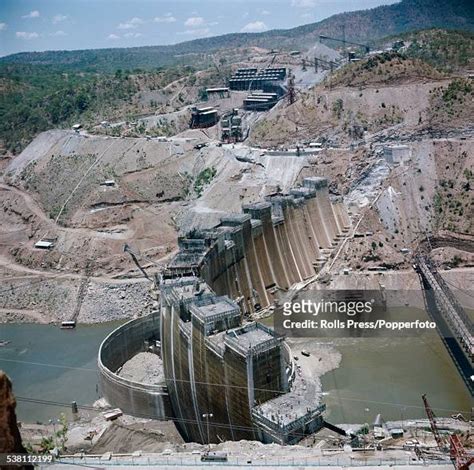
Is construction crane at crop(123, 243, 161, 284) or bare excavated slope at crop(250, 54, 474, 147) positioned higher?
bare excavated slope at crop(250, 54, 474, 147)

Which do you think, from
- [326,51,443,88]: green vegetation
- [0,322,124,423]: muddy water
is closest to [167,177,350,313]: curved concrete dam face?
[0,322,124,423]: muddy water

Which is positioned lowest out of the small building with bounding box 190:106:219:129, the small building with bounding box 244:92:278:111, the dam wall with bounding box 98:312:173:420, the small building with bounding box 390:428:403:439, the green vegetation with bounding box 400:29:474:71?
the dam wall with bounding box 98:312:173:420

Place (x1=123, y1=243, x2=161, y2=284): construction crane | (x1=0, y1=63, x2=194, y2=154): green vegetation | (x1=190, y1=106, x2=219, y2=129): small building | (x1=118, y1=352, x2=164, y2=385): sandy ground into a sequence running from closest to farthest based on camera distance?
(x1=118, y1=352, x2=164, y2=385): sandy ground
(x1=123, y1=243, x2=161, y2=284): construction crane
(x1=190, y1=106, x2=219, y2=129): small building
(x1=0, y1=63, x2=194, y2=154): green vegetation

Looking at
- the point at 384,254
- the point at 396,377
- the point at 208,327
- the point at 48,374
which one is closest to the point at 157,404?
the point at 208,327

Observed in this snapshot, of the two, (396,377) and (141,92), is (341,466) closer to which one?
(396,377)

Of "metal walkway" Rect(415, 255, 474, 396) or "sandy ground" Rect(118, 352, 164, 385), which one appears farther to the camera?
"metal walkway" Rect(415, 255, 474, 396)

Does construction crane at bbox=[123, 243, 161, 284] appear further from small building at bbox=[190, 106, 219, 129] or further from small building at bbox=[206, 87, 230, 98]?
small building at bbox=[206, 87, 230, 98]
